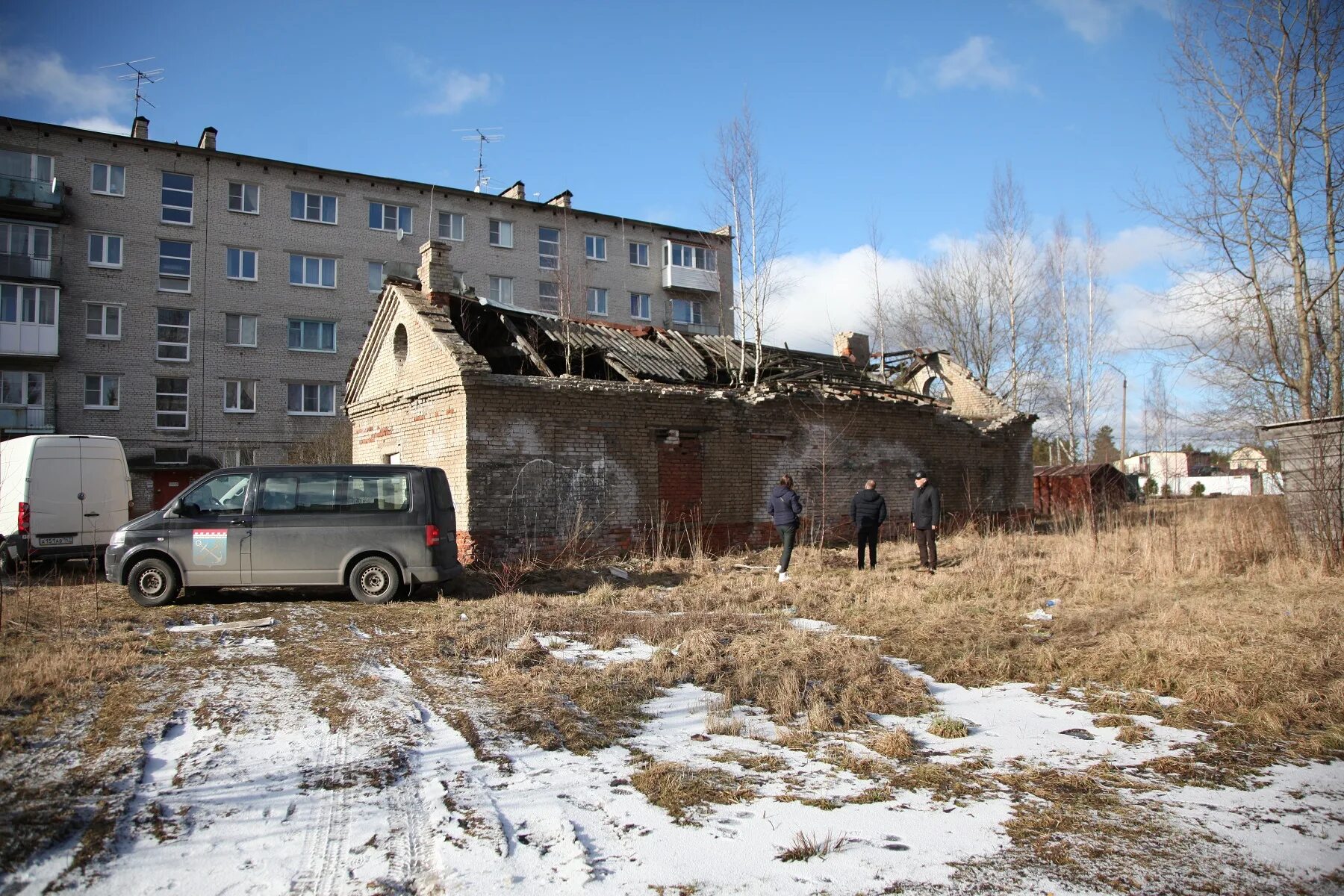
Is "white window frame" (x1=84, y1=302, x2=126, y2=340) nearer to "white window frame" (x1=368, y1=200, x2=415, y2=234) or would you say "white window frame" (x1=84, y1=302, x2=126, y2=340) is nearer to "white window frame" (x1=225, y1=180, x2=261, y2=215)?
"white window frame" (x1=225, y1=180, x2=261, y2=215)

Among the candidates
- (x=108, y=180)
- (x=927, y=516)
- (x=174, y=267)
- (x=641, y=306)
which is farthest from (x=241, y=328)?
(x=927, y=516)

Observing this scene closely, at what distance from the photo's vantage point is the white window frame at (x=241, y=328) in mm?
30766

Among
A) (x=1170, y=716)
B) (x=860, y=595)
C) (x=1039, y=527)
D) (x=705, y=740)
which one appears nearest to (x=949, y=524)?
(x=1039, y=527)

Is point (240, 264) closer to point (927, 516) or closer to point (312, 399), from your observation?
point (312, 399)

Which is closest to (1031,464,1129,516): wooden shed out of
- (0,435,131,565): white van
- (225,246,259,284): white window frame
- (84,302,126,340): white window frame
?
(0,435,131,565): white van

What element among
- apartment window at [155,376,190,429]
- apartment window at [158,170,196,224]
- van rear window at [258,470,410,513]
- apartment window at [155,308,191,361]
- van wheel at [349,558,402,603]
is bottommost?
van wheel at [349,558,402,603]

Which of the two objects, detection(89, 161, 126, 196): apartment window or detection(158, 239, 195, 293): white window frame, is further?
detection(158, 239, 195, 293): white window frame

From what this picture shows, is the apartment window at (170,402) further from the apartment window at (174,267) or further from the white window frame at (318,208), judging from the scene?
the white window frame at (318,208)

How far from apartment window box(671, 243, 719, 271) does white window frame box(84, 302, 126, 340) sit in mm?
22906

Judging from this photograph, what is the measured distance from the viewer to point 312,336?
1270 inches

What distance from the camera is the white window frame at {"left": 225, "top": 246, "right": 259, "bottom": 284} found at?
31094 mm

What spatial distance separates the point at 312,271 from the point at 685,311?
1726 centimetres

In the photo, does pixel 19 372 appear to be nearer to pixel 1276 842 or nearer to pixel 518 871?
pixel 518 871

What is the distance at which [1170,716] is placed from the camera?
539cm
